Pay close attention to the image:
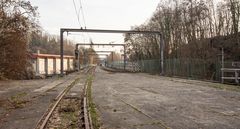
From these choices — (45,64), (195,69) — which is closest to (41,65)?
(45,64)

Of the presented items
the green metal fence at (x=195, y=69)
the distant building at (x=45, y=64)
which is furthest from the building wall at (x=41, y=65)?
the green metal fence at (x=195, y=69)

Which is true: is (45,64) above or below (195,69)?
above

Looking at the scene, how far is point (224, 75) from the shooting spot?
25.7 meters

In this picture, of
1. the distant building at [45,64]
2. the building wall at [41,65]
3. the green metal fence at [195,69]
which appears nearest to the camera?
the green metal fence at [195,69]

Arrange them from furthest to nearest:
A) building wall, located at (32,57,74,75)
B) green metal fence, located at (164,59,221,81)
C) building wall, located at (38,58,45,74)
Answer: building wall, located at (38,58,45,74) → building wall, located at (32,57,74,75) → green metal fence, located at (164,59,221,81)

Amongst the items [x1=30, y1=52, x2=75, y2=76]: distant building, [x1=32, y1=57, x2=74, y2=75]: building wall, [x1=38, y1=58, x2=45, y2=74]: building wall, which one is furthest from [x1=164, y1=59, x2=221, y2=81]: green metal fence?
[x1=38, y1=58, x2=45, y2=74]: building wall

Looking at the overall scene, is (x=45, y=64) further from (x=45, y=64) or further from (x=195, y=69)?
(x=195, y=69)

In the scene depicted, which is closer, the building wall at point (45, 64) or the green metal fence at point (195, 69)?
the green metal fence at point (195, 69)

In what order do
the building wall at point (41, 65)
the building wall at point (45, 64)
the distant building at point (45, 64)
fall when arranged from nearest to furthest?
the distant building at point (45, 64) → the building wall at point (45, 64) → the building wall at point (41, 65)

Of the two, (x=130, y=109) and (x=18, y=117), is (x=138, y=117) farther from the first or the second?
(x=18, y=117)

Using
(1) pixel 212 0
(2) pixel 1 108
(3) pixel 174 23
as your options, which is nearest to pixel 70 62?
(3) pixel 174 23

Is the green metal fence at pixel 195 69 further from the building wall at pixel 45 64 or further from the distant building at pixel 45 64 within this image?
the building wall at pixel 45 64

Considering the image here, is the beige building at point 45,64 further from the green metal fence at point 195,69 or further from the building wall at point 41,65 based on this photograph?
the green metal fence at point 195,69

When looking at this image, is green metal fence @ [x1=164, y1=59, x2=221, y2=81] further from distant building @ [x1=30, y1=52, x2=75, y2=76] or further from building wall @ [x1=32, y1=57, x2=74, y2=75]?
building wall @ [x1=32, y1=57, x2=74, y2=75]
